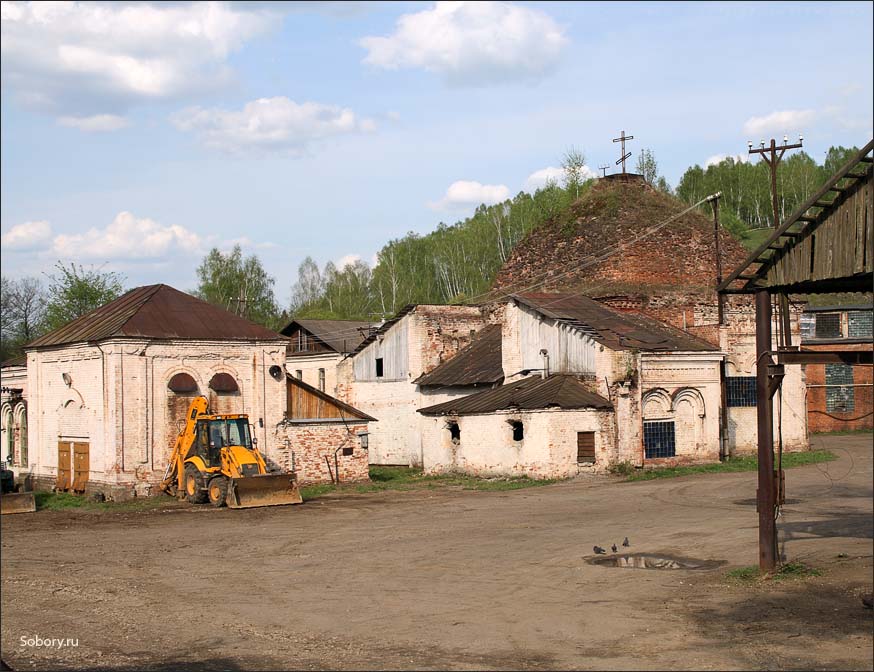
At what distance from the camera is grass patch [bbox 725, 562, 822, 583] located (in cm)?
1387

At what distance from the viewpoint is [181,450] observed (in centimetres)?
2830

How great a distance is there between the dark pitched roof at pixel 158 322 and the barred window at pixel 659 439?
42.6ft

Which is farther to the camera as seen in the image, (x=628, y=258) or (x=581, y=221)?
(x=581, y=221)

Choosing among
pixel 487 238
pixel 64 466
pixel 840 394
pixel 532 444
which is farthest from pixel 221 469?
pixel 487 238

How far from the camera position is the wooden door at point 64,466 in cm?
3045

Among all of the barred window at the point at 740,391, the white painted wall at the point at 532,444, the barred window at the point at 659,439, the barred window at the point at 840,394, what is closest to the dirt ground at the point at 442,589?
the white painted wall at the point at 532,444

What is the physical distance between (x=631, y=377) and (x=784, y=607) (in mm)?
20851

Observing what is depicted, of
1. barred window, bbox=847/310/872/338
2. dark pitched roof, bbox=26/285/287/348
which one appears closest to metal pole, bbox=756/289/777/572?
dark pitched roof, bbox=26/285/287/348

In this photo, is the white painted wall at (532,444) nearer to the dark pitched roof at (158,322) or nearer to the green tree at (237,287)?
the dark pitched roof at (158,322)

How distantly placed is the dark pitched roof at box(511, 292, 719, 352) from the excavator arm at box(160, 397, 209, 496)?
43.9 ft

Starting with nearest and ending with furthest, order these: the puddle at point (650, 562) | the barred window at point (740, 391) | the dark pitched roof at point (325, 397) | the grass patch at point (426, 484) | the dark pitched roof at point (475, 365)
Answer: the puddle at point (650, 562) < the grass patch at point (426, 484) < the dark pitched roof at point (325, 397) < the barred window at point (740, 391) < the dark pitched roof at point (475, 365)

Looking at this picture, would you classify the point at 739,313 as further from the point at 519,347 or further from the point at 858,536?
the point at 858,536

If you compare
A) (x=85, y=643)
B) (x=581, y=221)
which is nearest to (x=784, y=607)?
(x=85, y=643)

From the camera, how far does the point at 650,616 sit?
11945 mm
